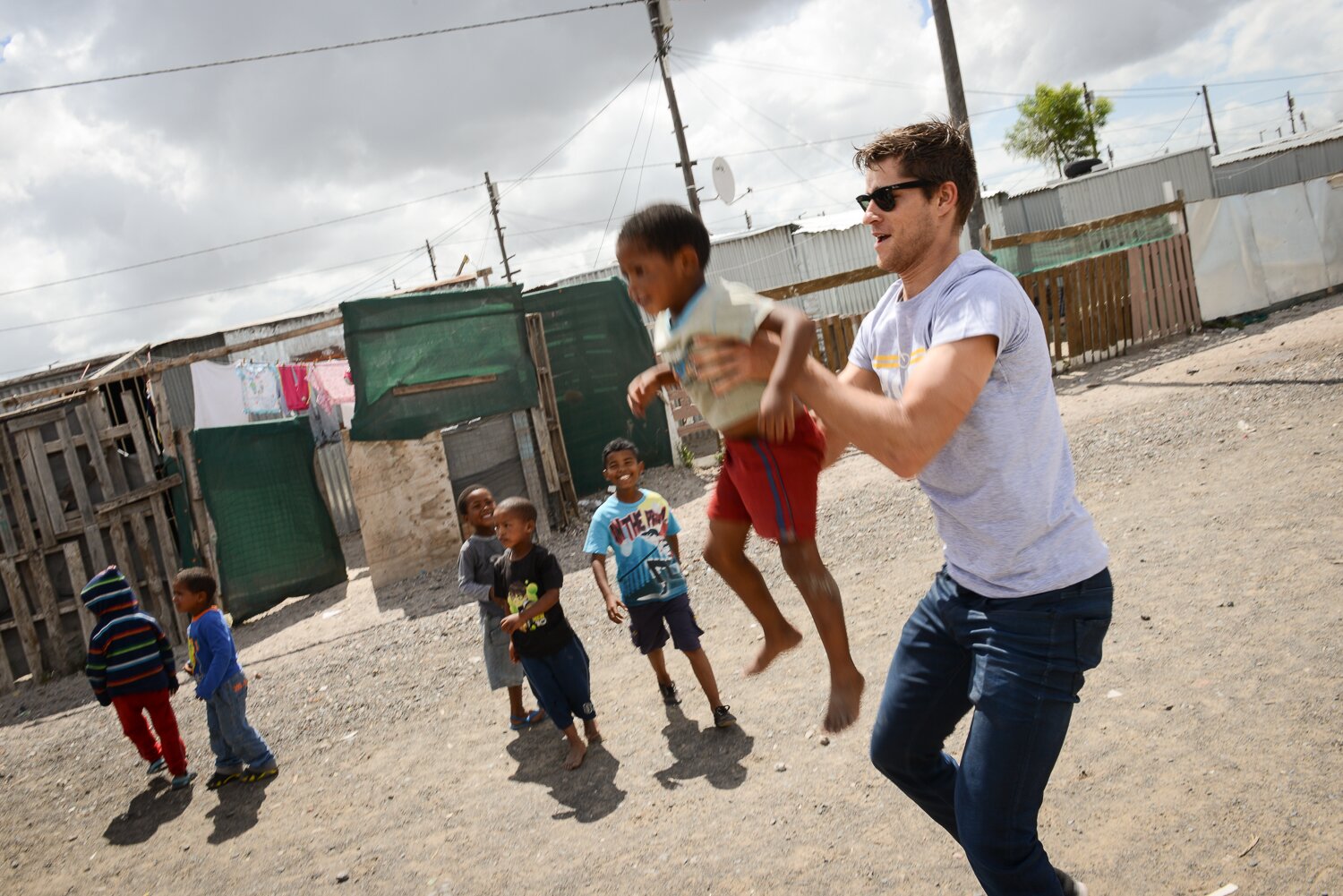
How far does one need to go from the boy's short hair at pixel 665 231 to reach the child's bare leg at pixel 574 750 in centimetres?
316

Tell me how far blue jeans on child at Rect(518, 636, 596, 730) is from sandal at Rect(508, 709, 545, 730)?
2.18 feet

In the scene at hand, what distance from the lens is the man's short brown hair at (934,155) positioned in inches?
79.0

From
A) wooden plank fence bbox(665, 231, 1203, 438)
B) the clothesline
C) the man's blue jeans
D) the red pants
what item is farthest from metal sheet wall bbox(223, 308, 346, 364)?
the man's blue jeans

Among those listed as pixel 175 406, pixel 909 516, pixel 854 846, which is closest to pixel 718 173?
pixel 909 516

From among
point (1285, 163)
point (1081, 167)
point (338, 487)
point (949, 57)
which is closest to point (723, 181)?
point (949, 57)

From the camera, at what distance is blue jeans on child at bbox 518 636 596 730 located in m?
4.80

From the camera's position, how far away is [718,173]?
12.9 m

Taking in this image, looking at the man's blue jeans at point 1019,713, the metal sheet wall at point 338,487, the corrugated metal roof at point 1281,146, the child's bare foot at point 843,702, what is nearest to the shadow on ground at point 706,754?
the child's bare foot at point 843,702

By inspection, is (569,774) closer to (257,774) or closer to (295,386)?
(257,774)

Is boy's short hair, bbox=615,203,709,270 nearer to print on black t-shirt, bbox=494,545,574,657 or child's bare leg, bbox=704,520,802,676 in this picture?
child's bare leg, bbox=704,520,802,676

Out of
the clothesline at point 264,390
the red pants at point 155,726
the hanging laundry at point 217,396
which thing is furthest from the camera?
the clothesline at point 264,390

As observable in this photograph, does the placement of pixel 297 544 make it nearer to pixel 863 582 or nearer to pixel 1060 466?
pixel 863 582

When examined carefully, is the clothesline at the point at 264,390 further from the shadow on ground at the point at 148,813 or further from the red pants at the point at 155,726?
the shadow on ground at the point at 148,813

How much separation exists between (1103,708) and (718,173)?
34.3ft
